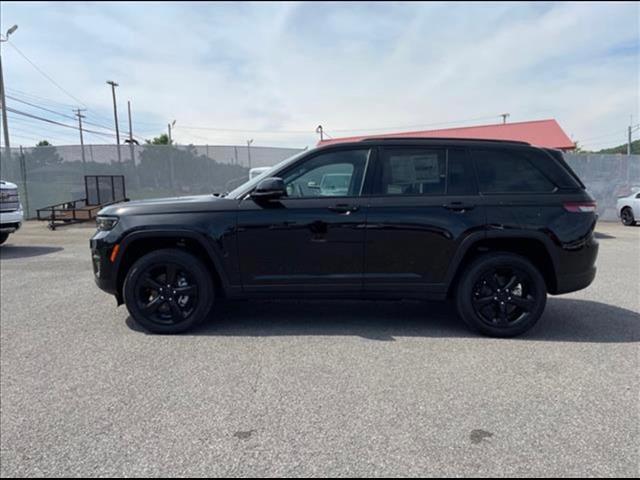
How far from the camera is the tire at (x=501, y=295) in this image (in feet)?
13.4

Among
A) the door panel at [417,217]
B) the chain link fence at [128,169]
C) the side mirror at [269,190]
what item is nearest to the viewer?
the side mirror at [269,190]

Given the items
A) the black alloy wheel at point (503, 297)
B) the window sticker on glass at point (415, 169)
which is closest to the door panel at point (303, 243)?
the window sticker on glass at point (415, 169)

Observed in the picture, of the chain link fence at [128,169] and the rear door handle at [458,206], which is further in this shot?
the chain link fence at [128,169]

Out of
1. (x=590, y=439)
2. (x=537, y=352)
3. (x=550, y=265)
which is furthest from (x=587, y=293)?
(x=590, y=439)

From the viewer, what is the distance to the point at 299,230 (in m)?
4.08

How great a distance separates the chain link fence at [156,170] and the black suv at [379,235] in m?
13.4

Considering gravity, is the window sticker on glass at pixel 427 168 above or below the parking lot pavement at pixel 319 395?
above

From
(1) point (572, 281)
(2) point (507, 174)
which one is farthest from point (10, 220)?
(1) point (572, 281)

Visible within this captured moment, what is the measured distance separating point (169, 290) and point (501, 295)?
128 inches

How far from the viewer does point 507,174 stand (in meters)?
4.19

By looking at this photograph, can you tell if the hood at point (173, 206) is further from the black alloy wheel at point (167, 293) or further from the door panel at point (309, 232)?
the black alloy wheel at point (167, 293)

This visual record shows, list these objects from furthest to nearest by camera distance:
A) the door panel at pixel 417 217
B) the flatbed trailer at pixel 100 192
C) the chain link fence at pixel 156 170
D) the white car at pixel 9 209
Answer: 1. the flatbed trailer at pixel 100 192
2. the chain link fence at pixel 156 170
3. the white car at pixel 9 209
4. the door panel at pixel 417 217

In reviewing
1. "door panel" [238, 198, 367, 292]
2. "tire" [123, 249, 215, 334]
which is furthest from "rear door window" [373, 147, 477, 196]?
"tire" [123, 249, 215, 334]

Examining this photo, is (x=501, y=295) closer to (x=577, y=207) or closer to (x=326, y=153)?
(x=577, y=207)
